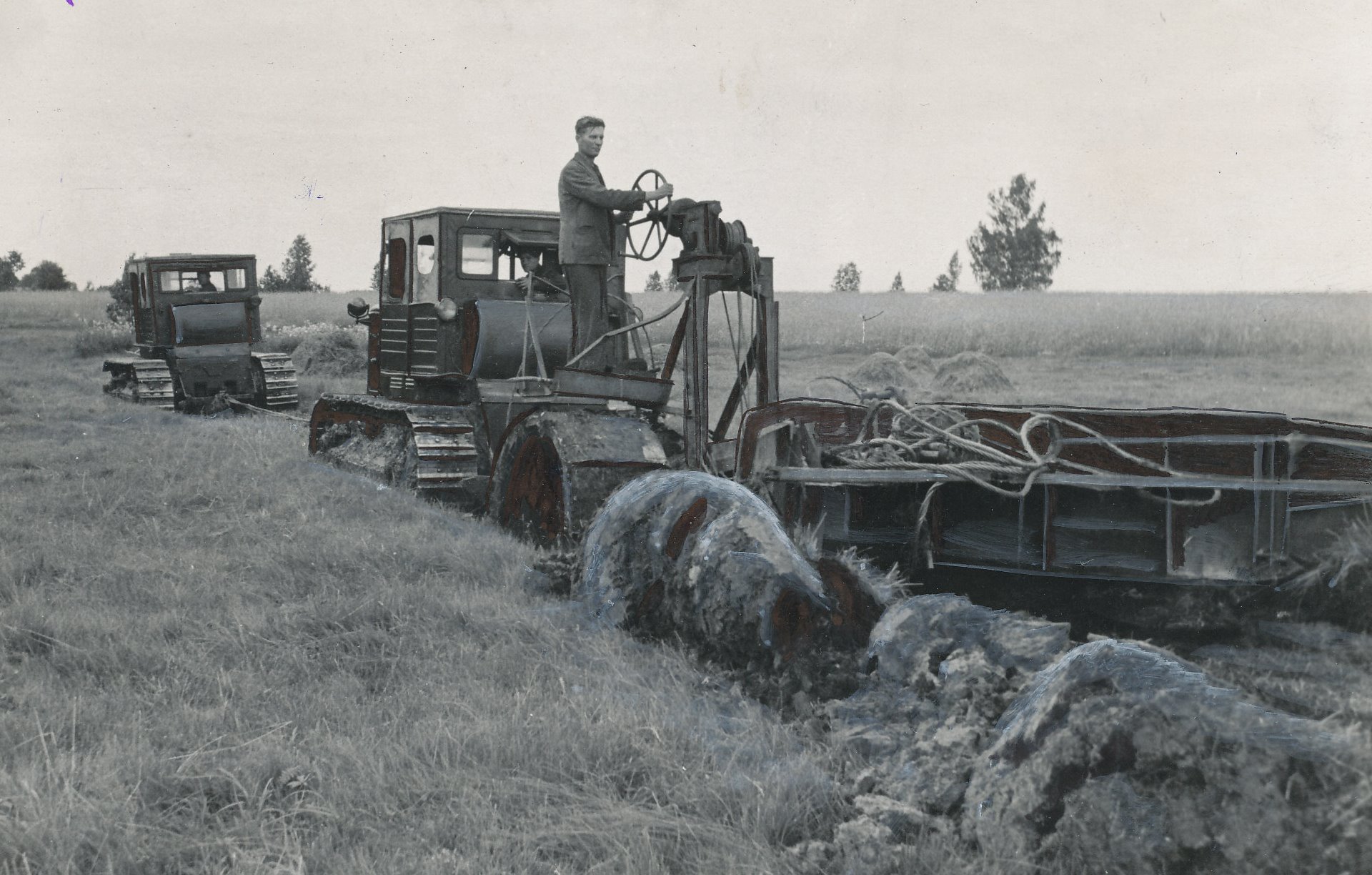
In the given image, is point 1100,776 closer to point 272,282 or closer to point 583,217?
point 583,217

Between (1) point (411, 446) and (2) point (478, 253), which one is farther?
(1) point (411, 446)

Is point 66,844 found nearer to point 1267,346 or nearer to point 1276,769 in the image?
point 1276,769

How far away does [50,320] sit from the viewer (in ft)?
118

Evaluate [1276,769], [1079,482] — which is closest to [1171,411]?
[1079,482]

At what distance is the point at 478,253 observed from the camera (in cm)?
900

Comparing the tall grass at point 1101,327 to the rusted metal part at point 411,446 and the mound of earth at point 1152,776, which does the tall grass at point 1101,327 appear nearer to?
the rusted metal part at point 411,446

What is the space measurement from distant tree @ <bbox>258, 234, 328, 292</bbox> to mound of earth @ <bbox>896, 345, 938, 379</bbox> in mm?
45412

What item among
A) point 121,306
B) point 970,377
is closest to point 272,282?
point 121,306

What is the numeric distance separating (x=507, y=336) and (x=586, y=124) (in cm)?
243

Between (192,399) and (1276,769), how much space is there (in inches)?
692

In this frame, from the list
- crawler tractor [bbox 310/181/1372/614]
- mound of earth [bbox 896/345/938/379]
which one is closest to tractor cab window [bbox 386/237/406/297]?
crawler tractor [bbox 310/181/1372/614]

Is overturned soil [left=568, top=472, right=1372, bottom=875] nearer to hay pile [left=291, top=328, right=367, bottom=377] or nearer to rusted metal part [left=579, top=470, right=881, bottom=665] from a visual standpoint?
rusted metal part [left=579, top=470, right=881, bottom=665]

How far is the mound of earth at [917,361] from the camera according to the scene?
821 inches

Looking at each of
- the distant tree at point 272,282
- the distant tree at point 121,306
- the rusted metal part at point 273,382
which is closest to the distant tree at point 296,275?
the distant tree at point 272,282
